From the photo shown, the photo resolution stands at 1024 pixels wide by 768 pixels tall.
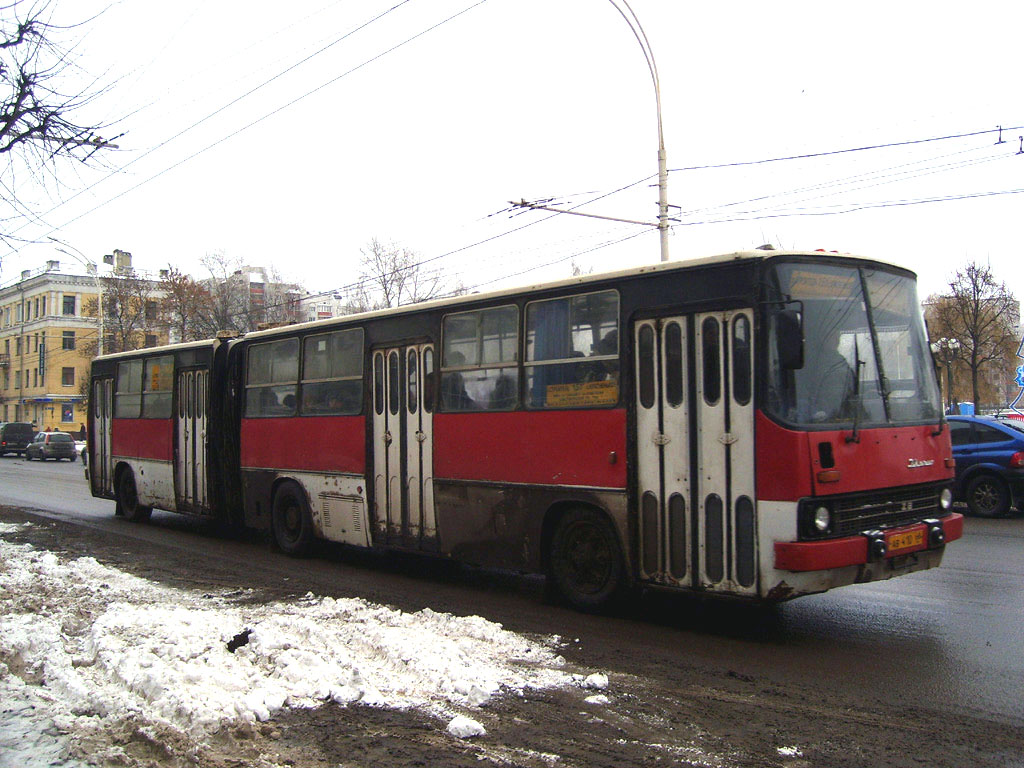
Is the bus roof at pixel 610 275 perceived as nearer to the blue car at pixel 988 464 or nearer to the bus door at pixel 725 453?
the bus door at pixel 725 453

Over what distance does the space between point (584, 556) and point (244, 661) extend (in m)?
3.25

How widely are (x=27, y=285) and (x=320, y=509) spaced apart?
78.3 metres

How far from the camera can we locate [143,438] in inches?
623

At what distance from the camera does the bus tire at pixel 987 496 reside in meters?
14.5

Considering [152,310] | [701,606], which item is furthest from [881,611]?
[152,310]

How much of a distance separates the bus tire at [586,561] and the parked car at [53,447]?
43.7 metres

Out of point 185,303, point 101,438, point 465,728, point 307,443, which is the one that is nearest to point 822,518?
point 465,728

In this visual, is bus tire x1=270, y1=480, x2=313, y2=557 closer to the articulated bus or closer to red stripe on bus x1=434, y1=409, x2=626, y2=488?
the articulated bus

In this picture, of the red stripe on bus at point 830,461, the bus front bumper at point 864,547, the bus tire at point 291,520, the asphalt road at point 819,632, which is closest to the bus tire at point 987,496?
the asphalt road at point 819,632

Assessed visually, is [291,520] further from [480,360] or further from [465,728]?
[465,728]

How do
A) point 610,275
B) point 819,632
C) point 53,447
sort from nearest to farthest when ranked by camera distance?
point 819,632
point 610,275
point 53,447

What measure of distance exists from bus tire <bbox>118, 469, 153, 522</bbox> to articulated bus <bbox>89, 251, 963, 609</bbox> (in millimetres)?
7092

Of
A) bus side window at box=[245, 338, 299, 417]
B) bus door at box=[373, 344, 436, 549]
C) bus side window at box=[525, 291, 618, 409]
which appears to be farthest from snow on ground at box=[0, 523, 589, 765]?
bus side window at box=[245, 338, 299, 417]

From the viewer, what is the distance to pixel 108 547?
12641 mm
